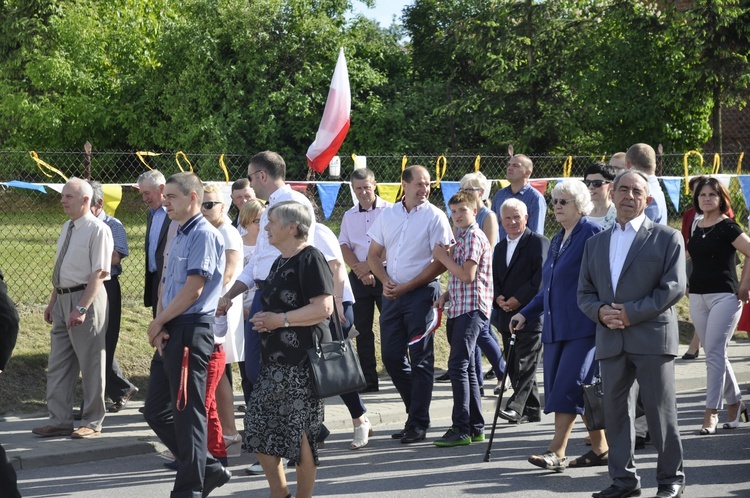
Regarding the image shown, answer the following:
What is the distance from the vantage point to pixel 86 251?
7.98 metres

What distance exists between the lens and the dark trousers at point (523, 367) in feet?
27.9

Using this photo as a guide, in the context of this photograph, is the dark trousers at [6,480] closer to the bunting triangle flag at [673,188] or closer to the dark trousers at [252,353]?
the dark trousers at [252,353]

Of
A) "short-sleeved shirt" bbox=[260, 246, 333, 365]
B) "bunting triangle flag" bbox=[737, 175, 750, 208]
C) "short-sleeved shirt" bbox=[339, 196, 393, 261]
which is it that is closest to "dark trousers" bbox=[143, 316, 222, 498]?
"short-sleeved shirt" bbox=[260, 246, 333, 365]

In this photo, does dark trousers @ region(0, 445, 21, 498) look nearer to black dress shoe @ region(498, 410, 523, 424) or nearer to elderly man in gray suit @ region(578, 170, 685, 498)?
elderly man in gray suit @ region(578, 170, 685, 498)

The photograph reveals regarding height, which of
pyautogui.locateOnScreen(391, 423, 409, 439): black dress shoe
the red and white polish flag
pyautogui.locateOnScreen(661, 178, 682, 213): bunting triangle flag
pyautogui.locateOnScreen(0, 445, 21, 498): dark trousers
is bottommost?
pyautogui.locateOnScreen(391, 423, 409, 439): black dress shoe

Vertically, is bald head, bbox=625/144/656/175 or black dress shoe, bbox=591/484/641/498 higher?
bald head, bbox=625/144/656/175

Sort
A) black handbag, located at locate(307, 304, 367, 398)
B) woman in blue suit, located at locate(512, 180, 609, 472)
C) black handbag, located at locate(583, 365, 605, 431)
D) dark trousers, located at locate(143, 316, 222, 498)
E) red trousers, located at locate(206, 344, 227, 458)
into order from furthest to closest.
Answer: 1. woman in blue suit, located at locate(512, 180, 609, 472)
2. red trousers, located at locate(206, 344, 227, 458)
3. black handbag, located at locate(583, 365, 605, 431)
4. dark trousers, located at locate(143, 316, 222, 498)
5. black handbag, located at locate(307, 304, 367, 398)

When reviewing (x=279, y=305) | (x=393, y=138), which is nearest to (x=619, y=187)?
(x=279, y=305)

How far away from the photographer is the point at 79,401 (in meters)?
9.22

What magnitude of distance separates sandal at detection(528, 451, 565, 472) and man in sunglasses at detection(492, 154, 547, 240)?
11.1ft

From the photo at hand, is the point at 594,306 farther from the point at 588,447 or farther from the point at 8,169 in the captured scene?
the point at 8,169

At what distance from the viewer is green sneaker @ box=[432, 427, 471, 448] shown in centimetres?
768

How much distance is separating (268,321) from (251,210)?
2.49 meters

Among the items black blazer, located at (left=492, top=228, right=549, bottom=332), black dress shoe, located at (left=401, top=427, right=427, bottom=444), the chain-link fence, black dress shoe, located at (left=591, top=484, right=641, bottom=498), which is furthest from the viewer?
the chain-link fence
